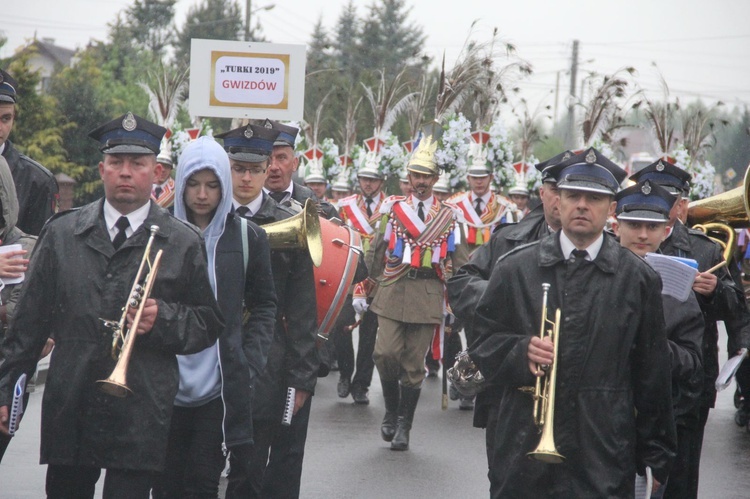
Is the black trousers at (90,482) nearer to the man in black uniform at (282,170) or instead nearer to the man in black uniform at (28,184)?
the man in black uniform at (28,184)

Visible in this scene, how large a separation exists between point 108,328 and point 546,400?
1.74m

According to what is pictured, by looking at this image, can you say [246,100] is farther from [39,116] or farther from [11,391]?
[39,116]

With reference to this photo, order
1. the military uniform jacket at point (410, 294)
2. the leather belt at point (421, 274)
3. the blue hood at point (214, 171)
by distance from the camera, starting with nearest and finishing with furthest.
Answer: the blue hood at point (214, 171)
the military uniform jacket at point (410, 294)
the leather belt at point (421, 274)

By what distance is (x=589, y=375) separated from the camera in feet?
16.1

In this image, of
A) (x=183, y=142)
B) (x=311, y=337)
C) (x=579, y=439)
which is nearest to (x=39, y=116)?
(x=183, y=142)

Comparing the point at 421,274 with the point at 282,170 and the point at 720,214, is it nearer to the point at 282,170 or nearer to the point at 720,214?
the point at 720,214

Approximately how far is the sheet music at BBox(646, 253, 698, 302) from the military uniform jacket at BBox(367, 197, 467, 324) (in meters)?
4.40

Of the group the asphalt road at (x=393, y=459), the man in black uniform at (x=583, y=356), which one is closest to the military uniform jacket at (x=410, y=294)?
the asphalt road at (x=393, y=459)

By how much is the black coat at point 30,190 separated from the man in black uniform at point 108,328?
2.09m

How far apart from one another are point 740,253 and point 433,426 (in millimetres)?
4541

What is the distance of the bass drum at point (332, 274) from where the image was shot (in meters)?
7.04

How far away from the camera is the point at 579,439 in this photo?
489cm

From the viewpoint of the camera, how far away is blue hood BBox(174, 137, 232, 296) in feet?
18.3

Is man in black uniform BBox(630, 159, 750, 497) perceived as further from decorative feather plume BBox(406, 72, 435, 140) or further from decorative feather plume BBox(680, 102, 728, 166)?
decorative feather plume BBox(680, 102, 728, 166)
